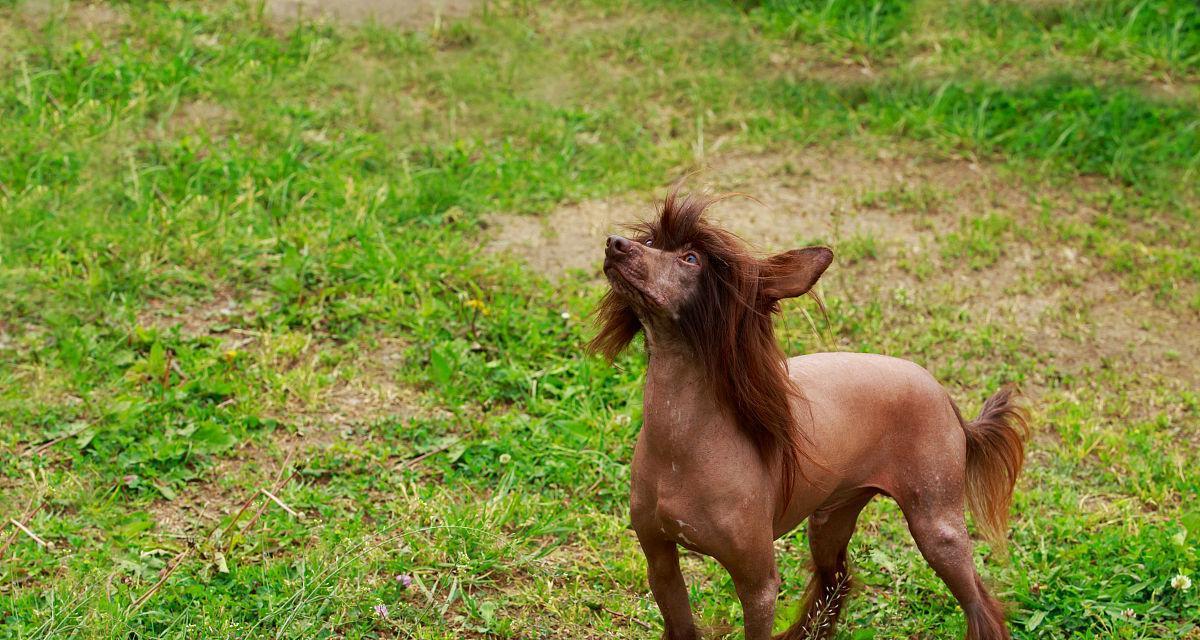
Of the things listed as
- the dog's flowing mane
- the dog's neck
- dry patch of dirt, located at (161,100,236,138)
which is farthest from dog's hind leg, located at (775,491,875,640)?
dry patch of dirt, located at (161,100,236,138)

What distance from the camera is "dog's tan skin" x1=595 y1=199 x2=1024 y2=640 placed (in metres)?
2.84

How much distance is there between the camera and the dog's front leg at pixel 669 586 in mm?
3010

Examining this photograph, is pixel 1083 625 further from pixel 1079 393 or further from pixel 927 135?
pixel 927 135

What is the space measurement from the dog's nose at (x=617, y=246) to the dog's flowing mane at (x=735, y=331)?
0.17 metres

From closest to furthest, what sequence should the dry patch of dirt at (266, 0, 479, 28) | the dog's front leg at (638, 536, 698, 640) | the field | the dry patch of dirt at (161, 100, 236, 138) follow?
the dog's front leg at (638, 536, 698, 640) < the field < the dry patch of dirt at (161, 100, 236, 138) < the dry patch of dirt at (266, 0, 479, 28)

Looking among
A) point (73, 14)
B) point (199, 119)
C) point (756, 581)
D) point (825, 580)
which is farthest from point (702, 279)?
point (73, 14)

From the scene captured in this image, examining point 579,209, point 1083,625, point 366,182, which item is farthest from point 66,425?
point 1083,625

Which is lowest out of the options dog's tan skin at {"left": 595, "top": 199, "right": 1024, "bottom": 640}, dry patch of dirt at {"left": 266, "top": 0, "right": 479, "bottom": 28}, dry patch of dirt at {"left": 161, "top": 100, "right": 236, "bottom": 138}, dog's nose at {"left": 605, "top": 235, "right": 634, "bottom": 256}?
dry patch of dirt at {"left": 161, "top": 100, "right": 236, "bottom": 138}

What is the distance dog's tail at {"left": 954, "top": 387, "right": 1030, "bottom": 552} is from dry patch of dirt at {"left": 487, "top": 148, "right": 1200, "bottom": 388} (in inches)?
75.4

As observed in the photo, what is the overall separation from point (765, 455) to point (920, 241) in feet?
10.9

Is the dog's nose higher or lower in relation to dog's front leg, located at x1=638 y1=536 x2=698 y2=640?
higher

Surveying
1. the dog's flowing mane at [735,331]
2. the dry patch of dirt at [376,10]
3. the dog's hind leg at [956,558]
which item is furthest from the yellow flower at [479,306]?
the dry patch of dirt at [376,10]

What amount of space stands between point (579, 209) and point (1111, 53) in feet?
11.5

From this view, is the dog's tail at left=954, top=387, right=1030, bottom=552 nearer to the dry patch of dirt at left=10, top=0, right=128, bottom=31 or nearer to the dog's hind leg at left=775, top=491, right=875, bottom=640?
the dog's hind leg at left=775, top=491, right=875, bottom=640
